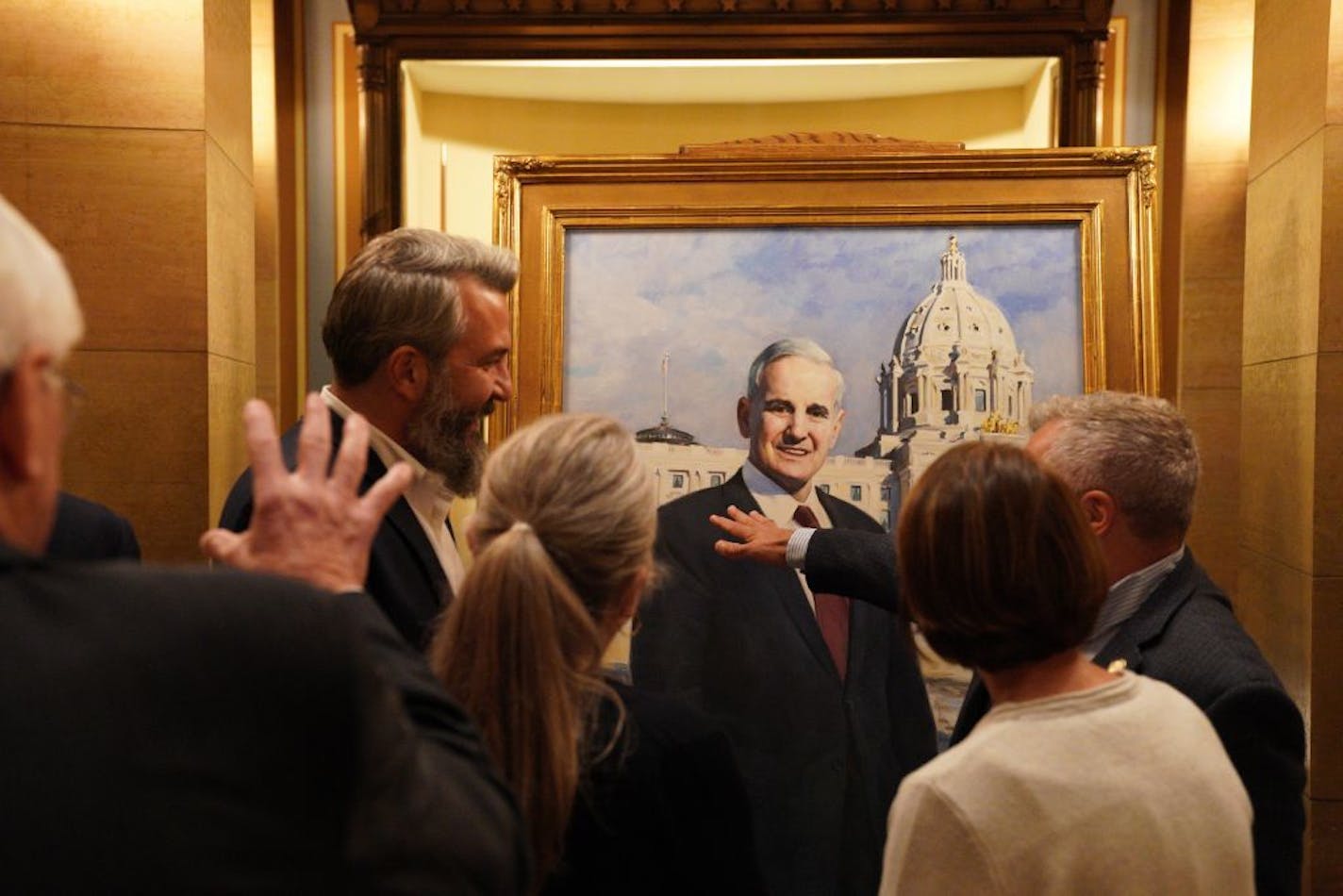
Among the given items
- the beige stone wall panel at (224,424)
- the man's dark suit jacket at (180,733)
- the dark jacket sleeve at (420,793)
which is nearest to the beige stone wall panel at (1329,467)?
the dark jacket sleeve at (420,793)

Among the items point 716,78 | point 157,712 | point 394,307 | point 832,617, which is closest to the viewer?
point 157,712

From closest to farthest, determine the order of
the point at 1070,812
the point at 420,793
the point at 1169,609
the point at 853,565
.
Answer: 1. the point at 420,793
2. the point at 1070,812
3. the point at 1169,609
4. the point at 853,565

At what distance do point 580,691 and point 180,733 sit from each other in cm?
66

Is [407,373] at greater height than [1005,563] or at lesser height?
greater

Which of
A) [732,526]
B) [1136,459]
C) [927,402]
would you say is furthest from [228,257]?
[1136,459]

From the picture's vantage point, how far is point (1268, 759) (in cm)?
195

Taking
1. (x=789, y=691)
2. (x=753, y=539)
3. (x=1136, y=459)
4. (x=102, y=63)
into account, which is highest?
(x=102, y=63)

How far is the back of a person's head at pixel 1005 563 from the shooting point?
1.61 m

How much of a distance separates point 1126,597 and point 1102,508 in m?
0.16

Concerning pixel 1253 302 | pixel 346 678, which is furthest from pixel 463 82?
pixel 346 678

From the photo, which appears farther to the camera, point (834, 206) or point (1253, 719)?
point (834, 206)

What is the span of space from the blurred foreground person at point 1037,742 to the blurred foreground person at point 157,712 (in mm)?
695

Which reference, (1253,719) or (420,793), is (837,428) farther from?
(420,793)

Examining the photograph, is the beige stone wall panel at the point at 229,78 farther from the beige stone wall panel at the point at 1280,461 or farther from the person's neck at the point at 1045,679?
the beige stone wall panel at the point at 1280,461
